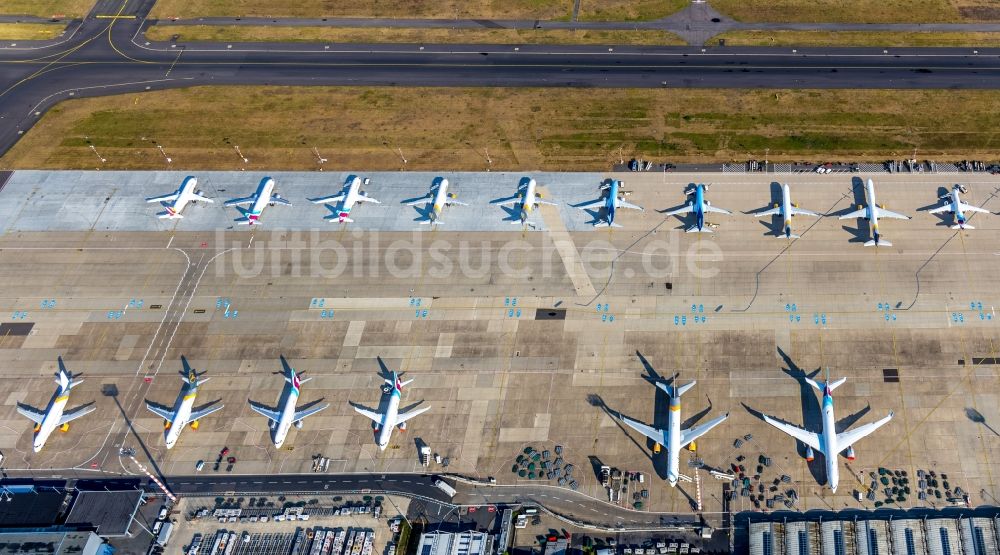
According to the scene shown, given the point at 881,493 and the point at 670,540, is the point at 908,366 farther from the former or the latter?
the point at 670,540

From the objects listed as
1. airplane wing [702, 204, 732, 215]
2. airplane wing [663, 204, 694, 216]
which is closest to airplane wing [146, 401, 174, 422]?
airplane wing [663, 204, 694, 216]

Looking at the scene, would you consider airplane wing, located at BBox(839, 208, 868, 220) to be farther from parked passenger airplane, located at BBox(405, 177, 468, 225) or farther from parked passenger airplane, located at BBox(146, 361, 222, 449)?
parked passenger airplane, located at BBox(146, 361, 222, 449)

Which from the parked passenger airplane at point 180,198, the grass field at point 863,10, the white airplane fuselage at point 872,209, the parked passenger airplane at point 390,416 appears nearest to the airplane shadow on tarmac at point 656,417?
the parked passenger airplane at point 390,416

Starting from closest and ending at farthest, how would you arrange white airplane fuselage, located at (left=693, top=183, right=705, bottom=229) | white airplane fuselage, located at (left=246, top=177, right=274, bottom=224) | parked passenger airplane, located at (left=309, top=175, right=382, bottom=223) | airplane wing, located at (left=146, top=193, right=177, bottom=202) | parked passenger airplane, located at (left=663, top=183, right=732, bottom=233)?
white airplane fuselage, located at (left=693, top=183, right=705, bottom=229)
parked passenger airplane, located at (left=663, top=183, right=732, bottom=233)
parked passenger airplane, located at (left=309, top=175, right=382, bottom=223)
white airplane fuselage, located at (left=246, top=177, right=274, bottom=224)
airplane wing, located at (left=146, top=193, right=177, bottom=202)

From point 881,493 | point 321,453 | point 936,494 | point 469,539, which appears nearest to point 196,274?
point 321,453

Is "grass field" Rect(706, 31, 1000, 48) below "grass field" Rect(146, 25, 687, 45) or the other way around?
the other way around

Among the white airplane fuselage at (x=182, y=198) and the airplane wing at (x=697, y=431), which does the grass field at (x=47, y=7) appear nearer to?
the white airplane fuselage at (x=182, y=198)

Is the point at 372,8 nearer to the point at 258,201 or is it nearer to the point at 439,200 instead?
the point at 258,201
